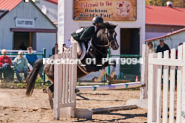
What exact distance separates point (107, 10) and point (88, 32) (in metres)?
6.06

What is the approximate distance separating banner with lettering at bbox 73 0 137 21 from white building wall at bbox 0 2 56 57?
11690 millimetres

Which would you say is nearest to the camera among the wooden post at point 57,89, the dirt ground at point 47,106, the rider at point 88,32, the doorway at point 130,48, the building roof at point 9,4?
the wooden post at point 57,89

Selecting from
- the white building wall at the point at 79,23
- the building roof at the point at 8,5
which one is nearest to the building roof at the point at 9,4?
the building roof at the point at 8,5

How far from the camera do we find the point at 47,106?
8.70 metres

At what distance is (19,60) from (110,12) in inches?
160

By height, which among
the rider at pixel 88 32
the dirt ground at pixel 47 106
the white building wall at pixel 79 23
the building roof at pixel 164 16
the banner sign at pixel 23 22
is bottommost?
the dirt ground at pixel 47 106

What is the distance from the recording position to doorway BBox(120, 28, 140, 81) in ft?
43.4

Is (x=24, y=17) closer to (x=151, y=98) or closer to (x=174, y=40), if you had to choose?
(x=174, y=40)

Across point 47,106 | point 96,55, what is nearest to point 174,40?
point 96,55

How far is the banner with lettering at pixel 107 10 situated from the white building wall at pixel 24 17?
460 inches

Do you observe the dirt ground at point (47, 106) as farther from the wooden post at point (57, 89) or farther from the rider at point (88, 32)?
the rider at point (88, 32)

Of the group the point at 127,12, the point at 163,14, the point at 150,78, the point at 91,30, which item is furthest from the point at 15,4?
the point at 150,78

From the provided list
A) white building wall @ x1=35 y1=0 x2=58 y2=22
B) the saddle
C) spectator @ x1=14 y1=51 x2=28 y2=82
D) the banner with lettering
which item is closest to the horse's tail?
the saddle

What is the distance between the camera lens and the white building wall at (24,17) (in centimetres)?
2427
